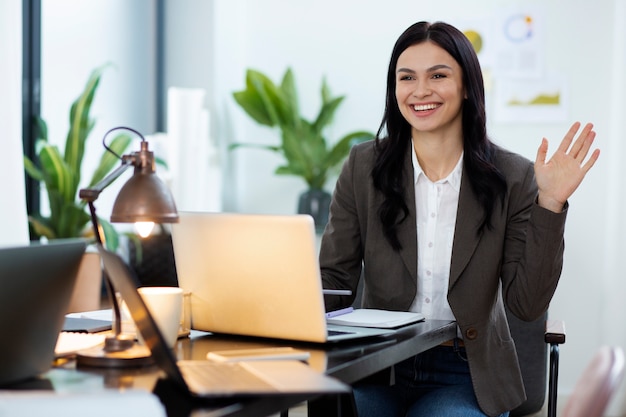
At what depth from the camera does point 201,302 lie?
173cm

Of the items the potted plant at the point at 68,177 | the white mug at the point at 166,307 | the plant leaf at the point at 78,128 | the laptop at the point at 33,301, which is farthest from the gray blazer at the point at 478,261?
the plant leaf at the point at 78,128

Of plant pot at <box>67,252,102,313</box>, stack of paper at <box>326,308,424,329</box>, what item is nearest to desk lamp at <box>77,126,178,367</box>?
stack of paper at <box>326,308,424,329</box>

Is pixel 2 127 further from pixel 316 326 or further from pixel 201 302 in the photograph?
pixel 316 326

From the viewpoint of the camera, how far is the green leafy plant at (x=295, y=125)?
4492 mm

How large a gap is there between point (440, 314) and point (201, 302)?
65 centimetres

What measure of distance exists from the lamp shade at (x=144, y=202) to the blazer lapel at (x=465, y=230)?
856 millimetres

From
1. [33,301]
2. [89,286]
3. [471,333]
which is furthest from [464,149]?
[89,286]

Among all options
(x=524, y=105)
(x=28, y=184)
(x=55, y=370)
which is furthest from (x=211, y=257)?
(x=524, y=105)

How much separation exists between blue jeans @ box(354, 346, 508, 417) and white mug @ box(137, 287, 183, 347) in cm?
59

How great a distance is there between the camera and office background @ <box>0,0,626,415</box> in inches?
168

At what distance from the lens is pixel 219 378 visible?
Result: 1.23m

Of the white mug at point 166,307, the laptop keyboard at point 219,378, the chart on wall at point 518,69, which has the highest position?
the chart on wall at point 518,69

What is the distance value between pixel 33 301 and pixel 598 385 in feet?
2.51

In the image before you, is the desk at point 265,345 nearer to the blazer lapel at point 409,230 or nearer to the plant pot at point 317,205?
the blazer lapel at point 409,230
